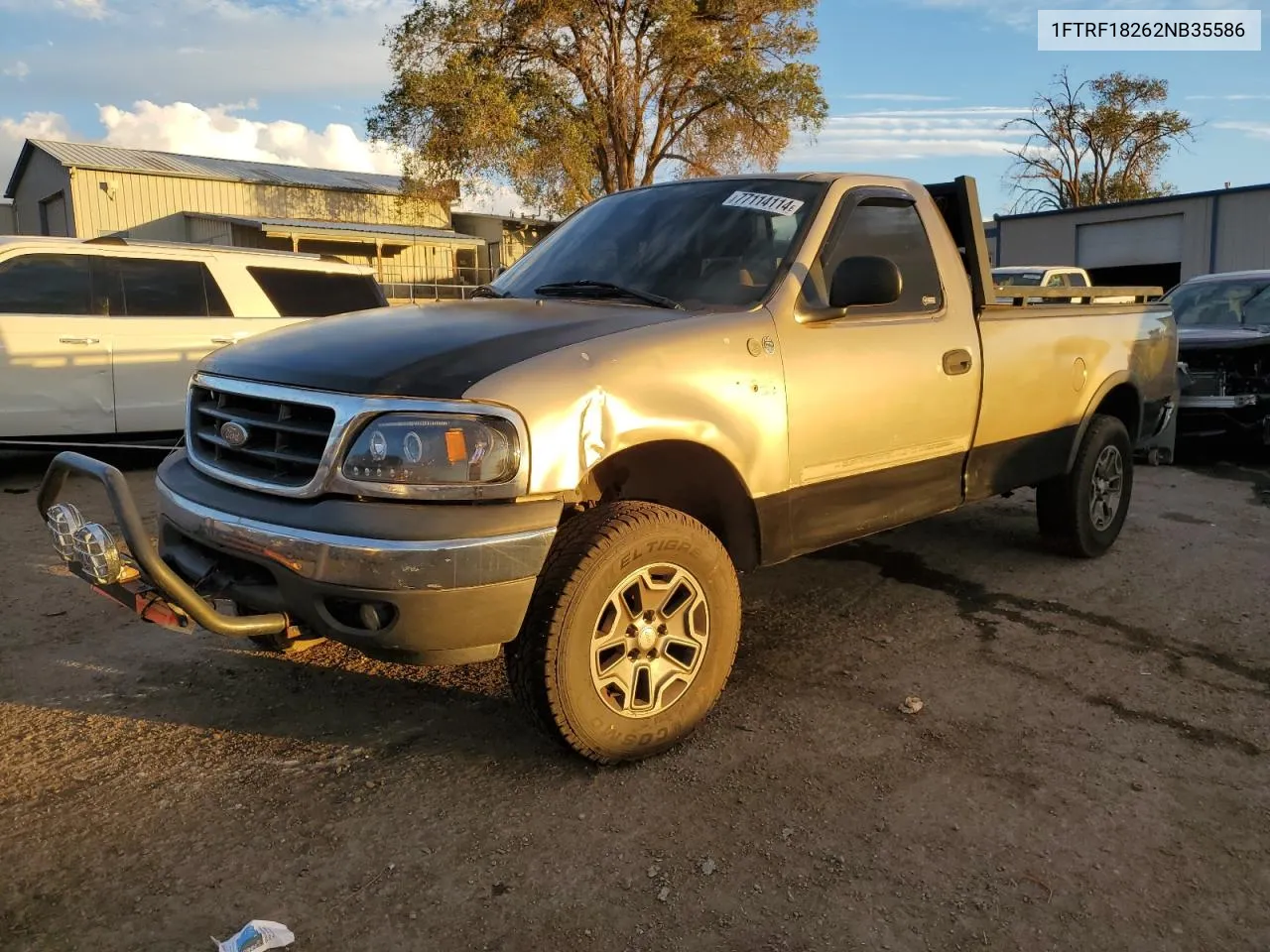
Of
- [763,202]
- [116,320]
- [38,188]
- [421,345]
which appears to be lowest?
[421,345]

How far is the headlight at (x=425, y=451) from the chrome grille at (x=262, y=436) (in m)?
0.15

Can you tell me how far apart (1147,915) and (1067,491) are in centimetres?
324

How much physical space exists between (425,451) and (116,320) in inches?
260

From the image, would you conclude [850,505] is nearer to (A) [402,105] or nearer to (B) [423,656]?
(B) [423,656]

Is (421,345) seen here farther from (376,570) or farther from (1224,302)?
(1224,302)

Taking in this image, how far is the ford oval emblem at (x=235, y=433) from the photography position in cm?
301

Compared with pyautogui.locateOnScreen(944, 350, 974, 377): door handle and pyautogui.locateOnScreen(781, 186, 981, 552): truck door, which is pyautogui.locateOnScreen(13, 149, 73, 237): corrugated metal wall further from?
pyautogui.locateOnScreen(944, 350, 974, 377): door handle

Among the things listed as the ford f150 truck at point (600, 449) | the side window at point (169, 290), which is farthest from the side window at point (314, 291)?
the ford f150 truck at point (600, 449)

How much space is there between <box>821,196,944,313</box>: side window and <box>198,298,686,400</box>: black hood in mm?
1067

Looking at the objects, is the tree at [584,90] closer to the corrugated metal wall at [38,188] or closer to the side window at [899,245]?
the corrugated metal wall at [38,188]

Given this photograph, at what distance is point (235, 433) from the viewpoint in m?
3.03

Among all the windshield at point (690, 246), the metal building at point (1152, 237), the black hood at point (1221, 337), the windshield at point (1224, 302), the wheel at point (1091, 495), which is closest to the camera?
the windshield at point (690, 246)

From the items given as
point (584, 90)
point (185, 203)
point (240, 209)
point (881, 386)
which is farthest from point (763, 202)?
point (240, 209)

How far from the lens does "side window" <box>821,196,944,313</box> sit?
398cm
